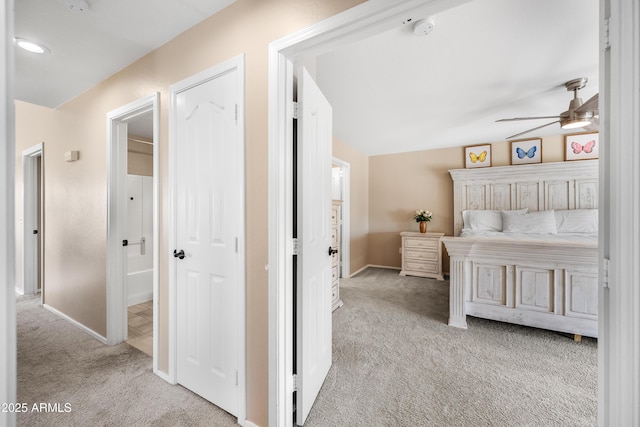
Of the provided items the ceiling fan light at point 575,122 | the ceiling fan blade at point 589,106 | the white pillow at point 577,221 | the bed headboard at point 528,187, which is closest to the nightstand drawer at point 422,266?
the bed headboard at point 528,187

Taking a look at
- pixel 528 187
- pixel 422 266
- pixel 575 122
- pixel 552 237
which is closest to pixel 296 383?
pixel 575 122

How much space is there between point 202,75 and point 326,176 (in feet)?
3.48

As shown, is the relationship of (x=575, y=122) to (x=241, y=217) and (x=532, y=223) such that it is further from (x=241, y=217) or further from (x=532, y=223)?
(x=241, y=217)

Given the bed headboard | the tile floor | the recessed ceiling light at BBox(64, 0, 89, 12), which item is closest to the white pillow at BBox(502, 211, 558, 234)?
the bed headboard

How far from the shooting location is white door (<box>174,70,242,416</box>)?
5.16 feet

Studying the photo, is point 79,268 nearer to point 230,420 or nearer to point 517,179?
point 230,420

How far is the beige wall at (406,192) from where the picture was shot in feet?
A: 16.4

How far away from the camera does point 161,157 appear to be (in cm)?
191

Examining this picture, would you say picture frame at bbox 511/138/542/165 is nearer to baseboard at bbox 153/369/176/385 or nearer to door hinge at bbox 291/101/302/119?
door hinge at bbox 291/101/302/119

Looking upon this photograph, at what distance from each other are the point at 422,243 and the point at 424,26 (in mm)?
3818

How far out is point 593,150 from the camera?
4.07 m

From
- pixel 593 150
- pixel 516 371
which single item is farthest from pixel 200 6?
pixel 593 150

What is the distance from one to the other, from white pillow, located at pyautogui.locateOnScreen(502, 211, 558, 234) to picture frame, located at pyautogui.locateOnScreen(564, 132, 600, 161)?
114 centimetres

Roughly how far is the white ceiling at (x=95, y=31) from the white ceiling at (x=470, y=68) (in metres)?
1.13
